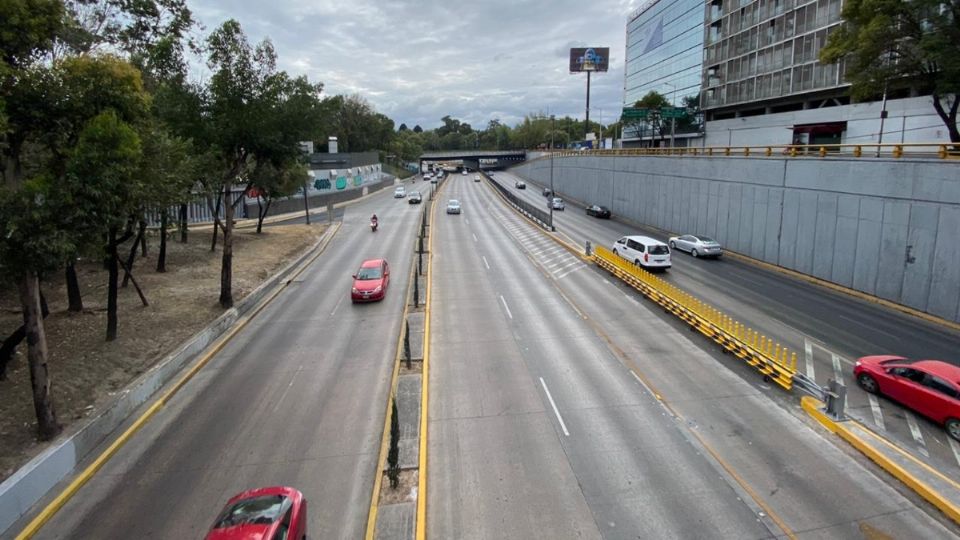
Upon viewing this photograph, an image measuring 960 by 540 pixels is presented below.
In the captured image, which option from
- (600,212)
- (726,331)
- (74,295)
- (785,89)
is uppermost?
(785,89)

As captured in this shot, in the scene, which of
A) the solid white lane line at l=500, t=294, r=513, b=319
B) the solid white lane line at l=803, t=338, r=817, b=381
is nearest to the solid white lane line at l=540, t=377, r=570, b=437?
the solid white lane line at l=500, t=294, r=513, b=319

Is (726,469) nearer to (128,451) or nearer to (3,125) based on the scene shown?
(128,451)

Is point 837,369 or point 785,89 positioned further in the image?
point 785,89

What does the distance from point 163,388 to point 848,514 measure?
17018 mm

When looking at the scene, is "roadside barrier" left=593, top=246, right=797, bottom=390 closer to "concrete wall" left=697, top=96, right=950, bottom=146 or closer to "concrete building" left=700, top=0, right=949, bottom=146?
"concrete building" left=700, top=0, right=949, bottom=146

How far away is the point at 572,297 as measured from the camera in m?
26.3

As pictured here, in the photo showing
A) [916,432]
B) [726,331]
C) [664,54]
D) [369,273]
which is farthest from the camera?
[664,54]

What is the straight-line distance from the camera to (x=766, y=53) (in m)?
64.8

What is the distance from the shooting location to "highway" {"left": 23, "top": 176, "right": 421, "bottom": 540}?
34.0ft

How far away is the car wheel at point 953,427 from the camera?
12922 mm

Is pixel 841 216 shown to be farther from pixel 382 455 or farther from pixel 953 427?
pixel 382 455

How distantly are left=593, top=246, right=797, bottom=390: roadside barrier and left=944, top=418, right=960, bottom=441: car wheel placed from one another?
3339mm

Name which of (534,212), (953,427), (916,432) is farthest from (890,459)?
(534,212)

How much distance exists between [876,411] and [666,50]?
89.8 meters
